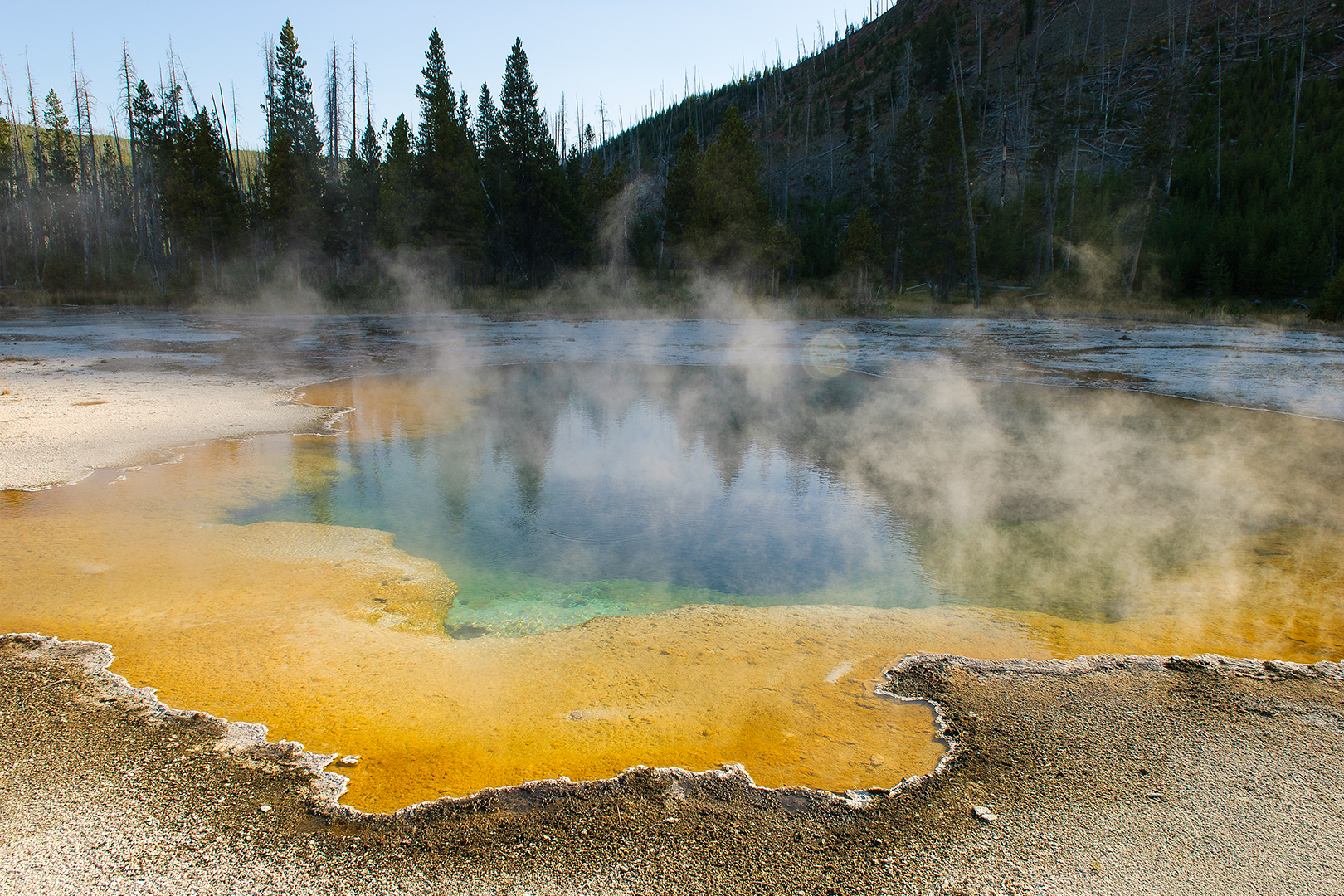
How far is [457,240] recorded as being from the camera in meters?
32.1

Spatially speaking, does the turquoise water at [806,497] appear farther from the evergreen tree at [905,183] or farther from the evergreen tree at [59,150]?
the evergreen tree at [59,150]

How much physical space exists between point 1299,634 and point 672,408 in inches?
324

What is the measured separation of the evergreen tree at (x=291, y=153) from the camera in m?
33.2

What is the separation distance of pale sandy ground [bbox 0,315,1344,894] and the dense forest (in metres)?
23.8

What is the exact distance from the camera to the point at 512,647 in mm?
4027

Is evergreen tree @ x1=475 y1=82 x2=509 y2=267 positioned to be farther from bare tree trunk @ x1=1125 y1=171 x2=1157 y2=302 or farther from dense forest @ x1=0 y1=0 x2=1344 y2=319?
bare tree trunk @ x1=1125 y1=171 x2=1157 y2=302

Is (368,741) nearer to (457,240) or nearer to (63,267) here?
(457,240)

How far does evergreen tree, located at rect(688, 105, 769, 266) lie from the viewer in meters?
30.9

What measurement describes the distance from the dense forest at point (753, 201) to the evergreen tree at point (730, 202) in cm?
10

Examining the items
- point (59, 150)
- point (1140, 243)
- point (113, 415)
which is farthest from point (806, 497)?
point (59, 150)

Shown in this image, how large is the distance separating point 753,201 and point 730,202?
99 centimetres

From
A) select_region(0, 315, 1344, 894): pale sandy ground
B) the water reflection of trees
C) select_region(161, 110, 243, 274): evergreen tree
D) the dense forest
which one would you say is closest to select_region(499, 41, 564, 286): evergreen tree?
the dense forest

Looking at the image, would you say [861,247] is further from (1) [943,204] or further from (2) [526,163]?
(2) [526,163]

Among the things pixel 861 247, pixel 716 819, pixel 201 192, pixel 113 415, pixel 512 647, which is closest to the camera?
pixel 716 819
